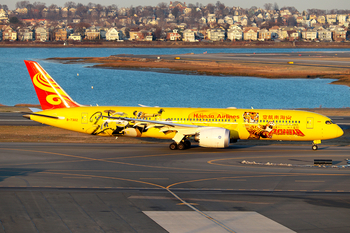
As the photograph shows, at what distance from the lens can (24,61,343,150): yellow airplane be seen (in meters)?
46.8

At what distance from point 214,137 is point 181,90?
78.4 metres

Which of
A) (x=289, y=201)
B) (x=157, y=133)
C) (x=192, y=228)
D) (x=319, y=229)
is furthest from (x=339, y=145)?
(x=192, y=228)

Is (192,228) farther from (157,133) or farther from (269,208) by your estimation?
(157,133)

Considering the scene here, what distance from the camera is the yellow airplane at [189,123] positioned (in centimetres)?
4678

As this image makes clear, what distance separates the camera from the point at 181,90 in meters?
122

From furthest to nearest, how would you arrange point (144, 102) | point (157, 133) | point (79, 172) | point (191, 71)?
point (191, 71) → point (144, 102) → point (157, 133) → point (79, 172)

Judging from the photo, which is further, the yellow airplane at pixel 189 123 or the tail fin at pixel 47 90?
the tail fin at pixel 47 90

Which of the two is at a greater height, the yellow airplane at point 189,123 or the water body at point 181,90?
the yellow airplane at point 189,123

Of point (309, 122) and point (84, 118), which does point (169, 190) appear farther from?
point (309, 122)

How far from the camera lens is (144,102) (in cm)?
10425

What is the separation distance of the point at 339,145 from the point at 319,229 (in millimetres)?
29763

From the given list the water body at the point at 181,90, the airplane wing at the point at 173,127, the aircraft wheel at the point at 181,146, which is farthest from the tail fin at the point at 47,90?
the water body at the point at 181,90

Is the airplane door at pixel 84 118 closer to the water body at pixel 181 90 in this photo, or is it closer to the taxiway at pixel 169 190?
the taxiway at pixel 169 190

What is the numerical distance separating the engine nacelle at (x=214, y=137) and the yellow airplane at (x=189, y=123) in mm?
475
